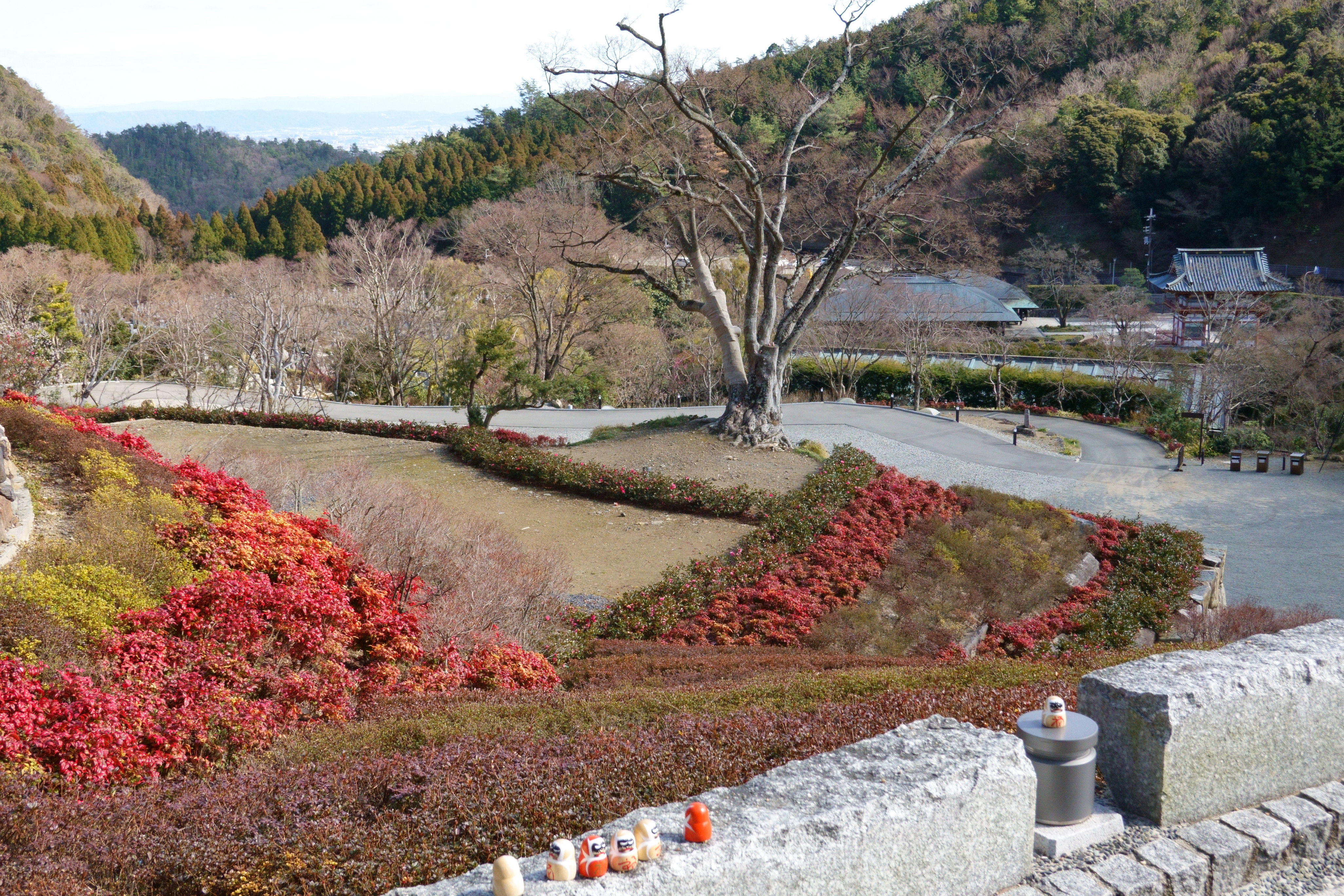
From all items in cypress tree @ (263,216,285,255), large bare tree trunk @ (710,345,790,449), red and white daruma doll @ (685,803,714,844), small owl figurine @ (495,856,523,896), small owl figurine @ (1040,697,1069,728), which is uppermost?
cypress tree @ (263,216,285,255)

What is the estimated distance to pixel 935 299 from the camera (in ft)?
96.6

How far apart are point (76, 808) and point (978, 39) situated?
16.3 metres

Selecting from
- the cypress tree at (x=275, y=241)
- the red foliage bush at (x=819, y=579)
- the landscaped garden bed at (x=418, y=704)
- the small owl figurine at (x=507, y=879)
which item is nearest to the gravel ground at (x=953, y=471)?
the red foliage bush at (x=819, y=579)

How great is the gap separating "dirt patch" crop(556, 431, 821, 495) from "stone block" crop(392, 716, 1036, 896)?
8.79 meters

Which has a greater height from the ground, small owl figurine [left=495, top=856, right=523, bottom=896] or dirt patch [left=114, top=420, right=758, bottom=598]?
small owl figurine [left=495, top=856, right=523, bottom=896]

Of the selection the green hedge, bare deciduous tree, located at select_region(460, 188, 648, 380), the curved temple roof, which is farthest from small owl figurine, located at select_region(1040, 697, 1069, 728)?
the curved temple roof

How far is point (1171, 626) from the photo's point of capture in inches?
383

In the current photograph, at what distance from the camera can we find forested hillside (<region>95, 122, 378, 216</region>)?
7744 centimetres

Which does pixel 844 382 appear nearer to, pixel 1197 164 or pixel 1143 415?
pixel 1143 415

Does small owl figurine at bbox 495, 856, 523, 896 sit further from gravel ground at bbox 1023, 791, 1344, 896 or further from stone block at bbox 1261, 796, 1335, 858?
stone block at bbox 1261, 796, 1335, 858

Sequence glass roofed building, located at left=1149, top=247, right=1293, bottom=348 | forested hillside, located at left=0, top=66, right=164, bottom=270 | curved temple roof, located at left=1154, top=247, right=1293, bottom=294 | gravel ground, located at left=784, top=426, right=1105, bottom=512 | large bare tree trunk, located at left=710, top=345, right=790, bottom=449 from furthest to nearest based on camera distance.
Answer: forested hillside, located at left=0, top=66, right=164, bottom=270 < curved temple roof, located at left=1154, top=247, right=1293, bottom=294 < glass roofed building, located at left=1149, top=247, right=1293, bottom=348 < gravel ground, located at left=784, top=426, right=1105, bottom=512 < large bare tree trunk, located at left=710, top=345, right=790, bottom=449

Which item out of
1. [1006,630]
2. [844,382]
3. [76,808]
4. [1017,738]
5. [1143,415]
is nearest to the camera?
[1017,738]

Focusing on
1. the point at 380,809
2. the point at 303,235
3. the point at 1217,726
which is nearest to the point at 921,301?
the point at 1217,726

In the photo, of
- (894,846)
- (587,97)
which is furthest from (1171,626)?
(587,97)
